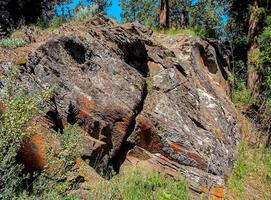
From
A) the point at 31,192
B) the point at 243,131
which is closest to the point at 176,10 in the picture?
the point at 243,131

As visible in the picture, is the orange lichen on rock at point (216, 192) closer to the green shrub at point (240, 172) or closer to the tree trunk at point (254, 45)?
the green shrub at point (240, 172)

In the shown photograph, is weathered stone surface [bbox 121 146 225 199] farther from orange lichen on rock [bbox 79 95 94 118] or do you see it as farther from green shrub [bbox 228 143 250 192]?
orange lichen on rock [bbox 79 95 94 118]

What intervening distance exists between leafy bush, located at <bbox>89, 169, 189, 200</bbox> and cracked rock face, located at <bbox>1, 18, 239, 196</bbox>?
62 cm

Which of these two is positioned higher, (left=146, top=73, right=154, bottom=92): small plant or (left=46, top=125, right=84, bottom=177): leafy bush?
(left=146, top=73, right=154, bottom=92): small plant

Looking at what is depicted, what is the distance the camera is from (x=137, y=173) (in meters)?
9.67

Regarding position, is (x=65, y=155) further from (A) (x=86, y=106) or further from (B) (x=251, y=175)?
(B) (x=251, y=175)

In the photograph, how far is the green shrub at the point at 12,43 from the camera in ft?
31.6

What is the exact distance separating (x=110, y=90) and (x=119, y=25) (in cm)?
261

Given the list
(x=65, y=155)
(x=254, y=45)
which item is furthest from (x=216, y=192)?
(x=254, y=45)

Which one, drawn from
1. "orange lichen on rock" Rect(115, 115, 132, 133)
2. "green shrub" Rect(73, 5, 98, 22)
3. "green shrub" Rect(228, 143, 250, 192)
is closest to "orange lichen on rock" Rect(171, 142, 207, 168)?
"green shrub" Rect(228, 143, 250, 192)

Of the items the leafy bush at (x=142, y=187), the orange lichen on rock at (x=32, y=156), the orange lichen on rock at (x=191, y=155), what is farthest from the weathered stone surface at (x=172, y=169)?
the orange lichen on rock at (x=32, y=156)

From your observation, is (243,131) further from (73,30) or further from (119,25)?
(73,30)

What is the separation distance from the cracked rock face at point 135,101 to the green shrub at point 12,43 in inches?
20.5

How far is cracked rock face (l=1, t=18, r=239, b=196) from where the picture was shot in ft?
31.5
